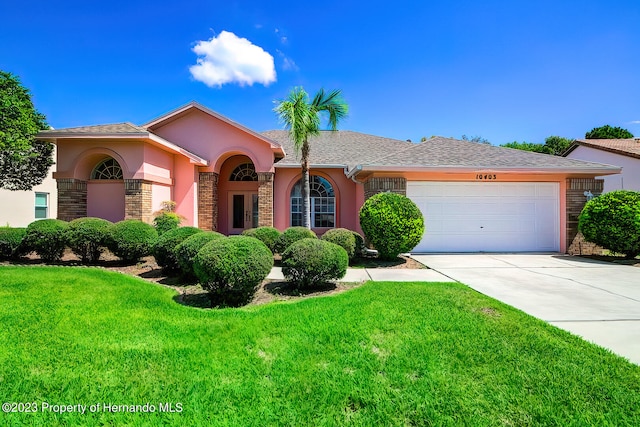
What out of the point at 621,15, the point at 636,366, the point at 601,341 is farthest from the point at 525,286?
the point at 621,15

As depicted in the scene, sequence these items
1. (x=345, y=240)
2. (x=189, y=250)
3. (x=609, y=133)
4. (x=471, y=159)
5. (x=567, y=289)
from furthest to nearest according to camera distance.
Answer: (x=609, y=133) → (x=471, y=159) → (x=345, y=240) → (x=189, y=250) → (x=567, y=289)

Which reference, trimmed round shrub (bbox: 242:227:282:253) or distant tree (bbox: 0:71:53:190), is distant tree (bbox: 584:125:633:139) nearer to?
trimmed round shrub (bbox: 242:227:282:253)

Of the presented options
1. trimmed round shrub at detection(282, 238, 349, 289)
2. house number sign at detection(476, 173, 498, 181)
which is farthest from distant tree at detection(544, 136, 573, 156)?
trimmed round shrub at detection(282, 238, 349, 289)

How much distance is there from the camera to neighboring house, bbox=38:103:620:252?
10984 millimetres

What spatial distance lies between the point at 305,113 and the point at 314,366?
8825mm

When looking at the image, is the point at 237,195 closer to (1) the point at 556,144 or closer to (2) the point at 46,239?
(2) the point at 46,239

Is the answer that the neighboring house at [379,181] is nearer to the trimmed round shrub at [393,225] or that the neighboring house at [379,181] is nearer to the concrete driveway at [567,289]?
the concrete driveway at [567,289]

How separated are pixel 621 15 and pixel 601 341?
1051 cm

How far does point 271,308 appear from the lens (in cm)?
490

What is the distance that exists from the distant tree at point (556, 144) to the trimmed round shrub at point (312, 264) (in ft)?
143

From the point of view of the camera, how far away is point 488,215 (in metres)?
11.5

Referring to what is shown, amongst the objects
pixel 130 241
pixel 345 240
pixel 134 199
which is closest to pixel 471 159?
pixel 345 240

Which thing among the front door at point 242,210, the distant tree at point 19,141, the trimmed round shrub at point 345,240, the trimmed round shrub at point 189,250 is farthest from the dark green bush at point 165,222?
the trimmed round shrub at point 345,240

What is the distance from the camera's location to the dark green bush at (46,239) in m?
8.31
